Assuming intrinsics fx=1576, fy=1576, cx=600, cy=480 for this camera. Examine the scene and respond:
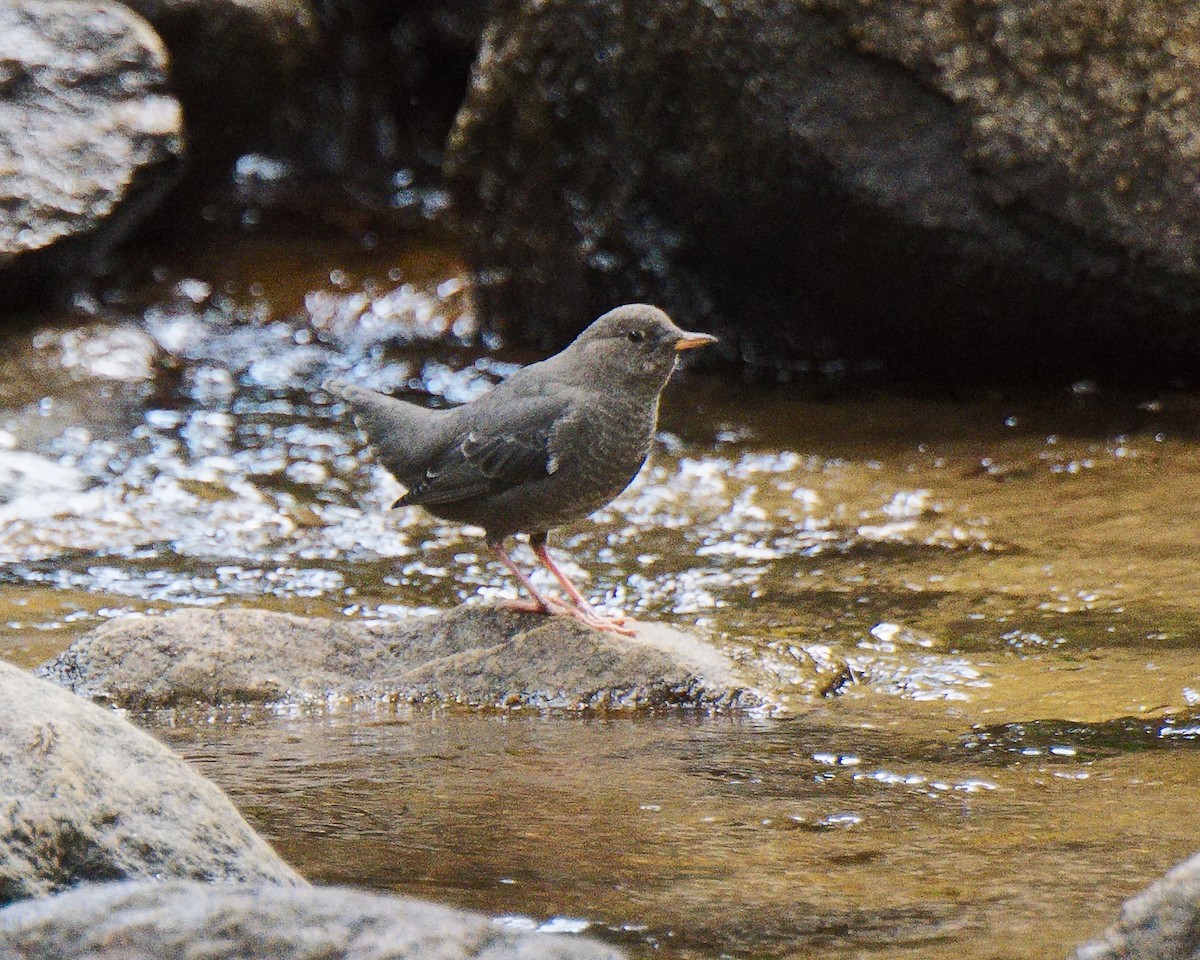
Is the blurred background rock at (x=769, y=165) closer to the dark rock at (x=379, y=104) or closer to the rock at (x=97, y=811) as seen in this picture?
the dark rock at (x=379, y=104)

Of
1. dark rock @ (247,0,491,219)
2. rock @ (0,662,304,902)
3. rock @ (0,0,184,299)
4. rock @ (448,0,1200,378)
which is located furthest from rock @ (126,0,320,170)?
rock @ (0,662,304,902)

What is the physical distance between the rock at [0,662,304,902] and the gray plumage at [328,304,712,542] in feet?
6.56

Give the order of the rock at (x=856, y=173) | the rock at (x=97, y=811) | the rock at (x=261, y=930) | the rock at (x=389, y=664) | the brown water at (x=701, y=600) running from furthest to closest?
the rock at (x=856, y=173) → the rock at (x=389, y=664) → the brown water at (x=701, y=600) → the rock at (x=97, y=811) → the rock at (x=261, y=930)

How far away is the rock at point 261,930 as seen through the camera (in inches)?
77.4

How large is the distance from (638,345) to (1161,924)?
287 centimetres

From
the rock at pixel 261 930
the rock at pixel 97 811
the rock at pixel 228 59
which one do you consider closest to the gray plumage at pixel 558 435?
the rock at pixel 97 811

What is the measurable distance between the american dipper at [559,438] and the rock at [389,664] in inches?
6.8

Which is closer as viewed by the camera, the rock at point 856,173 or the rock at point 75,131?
the rock at point 856,173

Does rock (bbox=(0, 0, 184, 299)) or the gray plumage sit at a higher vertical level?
rock (bbox=(0, 0, 184, 299))

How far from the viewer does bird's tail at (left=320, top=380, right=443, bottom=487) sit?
4.95 m

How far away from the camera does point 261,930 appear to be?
1988 millimetres

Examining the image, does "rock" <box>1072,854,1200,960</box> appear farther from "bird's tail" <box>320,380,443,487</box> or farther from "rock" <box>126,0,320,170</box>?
"rock" <box>126,0,320,170</box>

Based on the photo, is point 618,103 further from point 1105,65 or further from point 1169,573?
point 1169,573

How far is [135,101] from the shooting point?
8.62 meters
